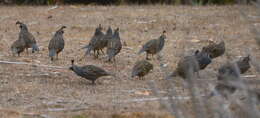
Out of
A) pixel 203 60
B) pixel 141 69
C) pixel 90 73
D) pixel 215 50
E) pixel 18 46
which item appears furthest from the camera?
pixel 18 46

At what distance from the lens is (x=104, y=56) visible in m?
13.1

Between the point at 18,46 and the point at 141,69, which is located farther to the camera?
the point at 18,46

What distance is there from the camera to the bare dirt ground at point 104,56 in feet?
29.7

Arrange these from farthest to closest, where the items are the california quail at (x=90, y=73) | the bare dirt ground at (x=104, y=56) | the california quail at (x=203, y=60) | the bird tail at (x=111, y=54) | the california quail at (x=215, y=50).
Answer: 1. the bird tail at (x=111, y=54)
2. the california quail at (x=215, y=50)
3. the california quail at (x=203, y=60)
4. the california quail at (x=90, y=73)
5. the bare dirt ground at (x=104, y=56)

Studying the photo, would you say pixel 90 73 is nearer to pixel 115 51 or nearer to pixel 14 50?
pixel 115 51

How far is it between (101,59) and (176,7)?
6766 mm

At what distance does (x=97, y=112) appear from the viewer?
8.49 m

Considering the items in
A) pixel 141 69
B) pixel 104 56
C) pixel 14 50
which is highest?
pixel 141 69

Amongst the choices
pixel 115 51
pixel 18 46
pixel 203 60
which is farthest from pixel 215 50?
pixel 18 46

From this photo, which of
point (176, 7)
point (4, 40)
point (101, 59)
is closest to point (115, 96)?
point (101, 59)

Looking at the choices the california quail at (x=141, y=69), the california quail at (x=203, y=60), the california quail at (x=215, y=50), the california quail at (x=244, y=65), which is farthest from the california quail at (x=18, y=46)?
the california quail at (x=244, y=65)

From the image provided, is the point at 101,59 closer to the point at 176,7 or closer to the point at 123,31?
the point at 123,31

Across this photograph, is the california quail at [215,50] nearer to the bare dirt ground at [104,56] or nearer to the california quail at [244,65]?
the bare dirt ground at [104,56]

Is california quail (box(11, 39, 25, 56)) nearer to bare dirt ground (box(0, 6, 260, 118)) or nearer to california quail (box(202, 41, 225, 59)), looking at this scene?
bare dirt ground (box(0, 6, 260, 118))
